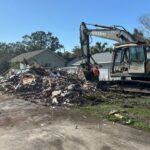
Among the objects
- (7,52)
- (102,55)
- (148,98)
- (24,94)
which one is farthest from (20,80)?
(7,52)

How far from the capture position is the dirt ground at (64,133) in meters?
8.39

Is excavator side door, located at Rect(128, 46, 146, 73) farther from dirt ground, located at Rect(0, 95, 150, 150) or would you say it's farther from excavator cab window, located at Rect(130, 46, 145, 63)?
dirt ground, located at Rect(0, 95, 150, 150)

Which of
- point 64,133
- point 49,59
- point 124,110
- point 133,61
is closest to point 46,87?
point 133,61

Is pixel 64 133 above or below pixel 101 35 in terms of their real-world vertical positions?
below

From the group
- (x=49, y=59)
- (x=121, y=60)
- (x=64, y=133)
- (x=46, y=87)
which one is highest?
(x=49, y=59)

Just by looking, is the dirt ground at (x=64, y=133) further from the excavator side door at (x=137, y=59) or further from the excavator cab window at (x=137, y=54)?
the excavator cab window at (x=137, y=54)

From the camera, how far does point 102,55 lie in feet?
161

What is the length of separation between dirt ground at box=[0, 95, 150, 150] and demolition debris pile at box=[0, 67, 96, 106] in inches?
110

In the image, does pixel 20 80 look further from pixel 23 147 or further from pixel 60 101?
pixel 23 147

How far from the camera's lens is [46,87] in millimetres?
20453

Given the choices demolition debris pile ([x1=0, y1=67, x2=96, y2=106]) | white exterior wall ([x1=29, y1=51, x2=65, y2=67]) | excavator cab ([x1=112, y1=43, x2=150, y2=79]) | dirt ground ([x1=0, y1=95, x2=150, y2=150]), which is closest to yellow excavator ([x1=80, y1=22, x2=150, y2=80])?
excavator cab ([x1=112, y1=43, x2=150, y2=79])

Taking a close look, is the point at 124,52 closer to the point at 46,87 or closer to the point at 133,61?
the point at 133,61

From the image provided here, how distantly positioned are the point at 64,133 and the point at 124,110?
154 inches

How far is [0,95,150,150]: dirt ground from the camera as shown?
839cm
